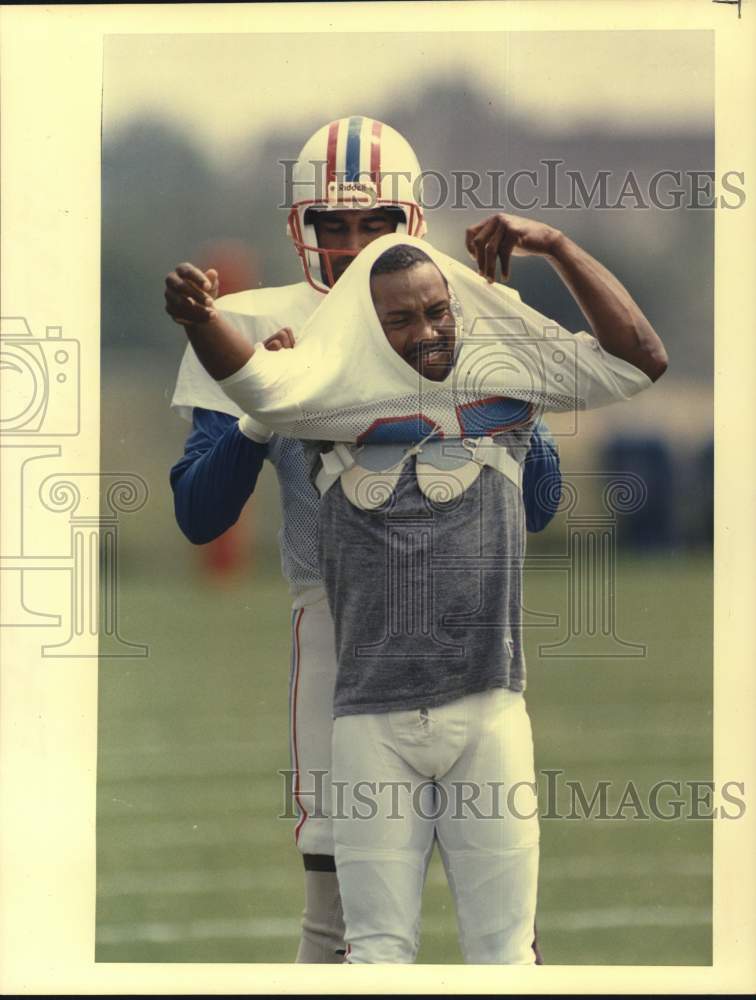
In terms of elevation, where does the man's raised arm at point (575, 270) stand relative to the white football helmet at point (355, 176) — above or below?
below

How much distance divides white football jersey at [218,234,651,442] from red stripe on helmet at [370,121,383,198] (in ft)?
0.40

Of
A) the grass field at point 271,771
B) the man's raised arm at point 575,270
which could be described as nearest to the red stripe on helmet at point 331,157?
the man's raised arm at point 575,270

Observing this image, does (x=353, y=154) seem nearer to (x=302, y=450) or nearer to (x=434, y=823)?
(x=302, y=450)

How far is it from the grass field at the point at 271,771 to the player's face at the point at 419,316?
0.46 metres

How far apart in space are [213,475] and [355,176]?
620 mm

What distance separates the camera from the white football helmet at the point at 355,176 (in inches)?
153

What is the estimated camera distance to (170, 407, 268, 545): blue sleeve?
155 inches

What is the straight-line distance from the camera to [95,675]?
13.1 ft

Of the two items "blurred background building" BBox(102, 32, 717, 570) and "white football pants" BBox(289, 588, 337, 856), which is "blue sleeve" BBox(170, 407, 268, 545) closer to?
"blurred background building" BBox(102, 32, 717, 570)

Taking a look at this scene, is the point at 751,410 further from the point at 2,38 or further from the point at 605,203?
the point at 2,38

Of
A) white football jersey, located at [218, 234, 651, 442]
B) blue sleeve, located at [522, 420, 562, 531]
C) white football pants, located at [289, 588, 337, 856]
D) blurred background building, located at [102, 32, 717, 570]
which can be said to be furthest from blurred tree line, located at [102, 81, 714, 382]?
white football pants, located at [289, 588, 337, 856]

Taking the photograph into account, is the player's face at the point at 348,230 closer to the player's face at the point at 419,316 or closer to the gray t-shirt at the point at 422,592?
the player's face at the point at 419,316

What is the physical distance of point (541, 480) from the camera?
12.9 ft

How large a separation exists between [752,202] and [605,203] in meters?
0.28
